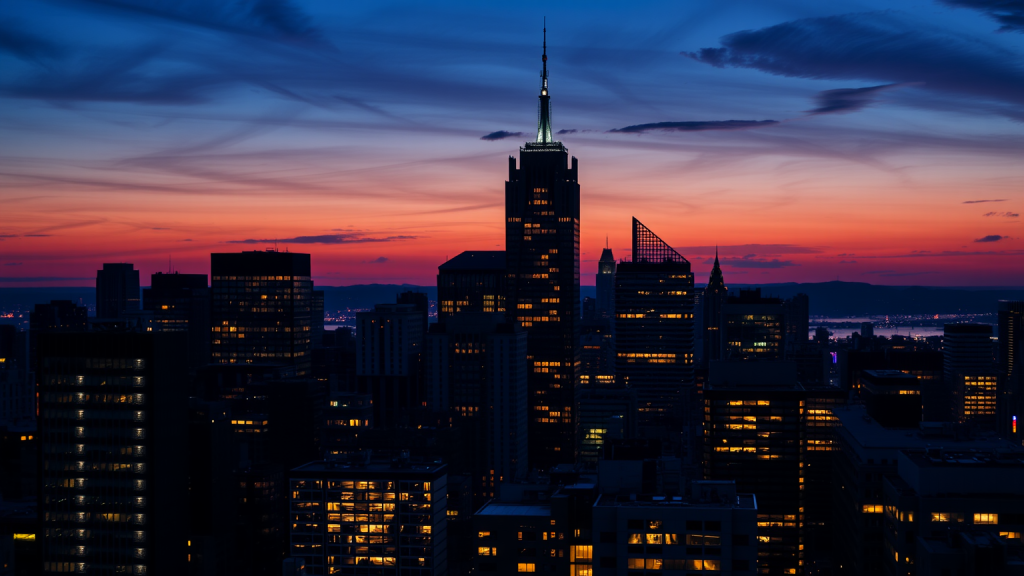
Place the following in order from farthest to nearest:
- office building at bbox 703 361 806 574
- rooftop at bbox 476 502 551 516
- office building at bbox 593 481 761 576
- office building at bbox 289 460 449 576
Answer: office building at bbox 703 361 806 574 < office building at bbox 289 460 449 576 < rooftop at bbox 476 502 551 516 < office building at bbox 593 481 761 576

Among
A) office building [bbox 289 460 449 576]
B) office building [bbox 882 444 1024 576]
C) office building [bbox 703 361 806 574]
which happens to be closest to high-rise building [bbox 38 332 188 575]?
office building [bbox 289 460 449 576]

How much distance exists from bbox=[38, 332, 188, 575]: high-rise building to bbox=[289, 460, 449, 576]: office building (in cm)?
3100

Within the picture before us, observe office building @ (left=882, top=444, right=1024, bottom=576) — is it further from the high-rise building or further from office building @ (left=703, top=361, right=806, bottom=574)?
the high-rise building

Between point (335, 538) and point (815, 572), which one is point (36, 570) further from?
point (815, 572)

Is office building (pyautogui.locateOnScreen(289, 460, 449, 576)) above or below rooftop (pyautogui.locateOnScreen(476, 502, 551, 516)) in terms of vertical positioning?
below

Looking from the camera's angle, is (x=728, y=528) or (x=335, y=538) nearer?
(x=728, y=528)

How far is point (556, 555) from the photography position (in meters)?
111

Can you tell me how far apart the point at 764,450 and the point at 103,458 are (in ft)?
410

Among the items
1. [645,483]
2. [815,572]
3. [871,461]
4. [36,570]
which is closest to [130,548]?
[36,570]

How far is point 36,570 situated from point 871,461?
12296 centimetres

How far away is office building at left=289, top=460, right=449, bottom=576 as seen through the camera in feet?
515

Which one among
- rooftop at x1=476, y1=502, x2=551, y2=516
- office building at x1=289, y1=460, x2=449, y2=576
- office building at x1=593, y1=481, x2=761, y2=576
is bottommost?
office building at x1=289, y1=460, x2=449, y2=576

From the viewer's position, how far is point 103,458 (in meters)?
131

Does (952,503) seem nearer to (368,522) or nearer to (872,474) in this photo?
(872,474)
